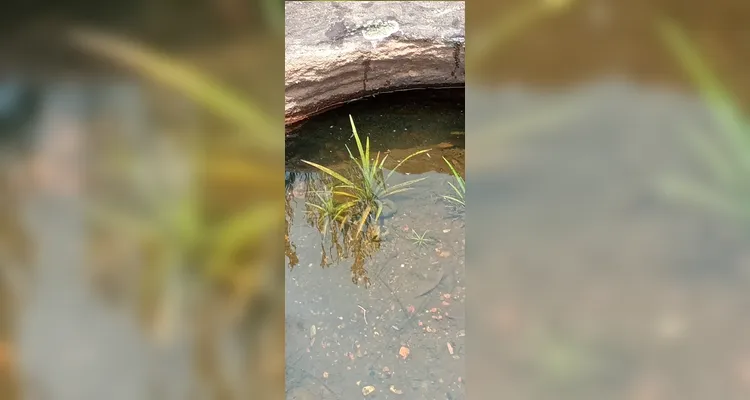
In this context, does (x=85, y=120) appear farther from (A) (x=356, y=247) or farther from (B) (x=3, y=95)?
(A) (x=356, y=247)

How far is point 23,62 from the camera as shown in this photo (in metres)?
0.48

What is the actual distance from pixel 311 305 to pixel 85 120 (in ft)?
3.51

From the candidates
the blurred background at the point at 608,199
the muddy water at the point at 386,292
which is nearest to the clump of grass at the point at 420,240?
the muddy water at the point at 386,292

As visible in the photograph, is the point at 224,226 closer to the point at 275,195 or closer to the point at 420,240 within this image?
the point at 275,195

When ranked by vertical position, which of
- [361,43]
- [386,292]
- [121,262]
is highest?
[121,262]

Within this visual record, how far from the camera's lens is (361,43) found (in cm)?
175

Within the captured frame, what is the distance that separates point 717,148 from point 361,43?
1339mm

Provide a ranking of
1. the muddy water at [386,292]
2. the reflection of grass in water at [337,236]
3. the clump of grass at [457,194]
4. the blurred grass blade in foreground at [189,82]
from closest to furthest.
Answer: the blurred grass blade in foreground at [189,82], the muddy water at [386,292], the reflection of grass in water at [337,236], the clump of grass at [457,194]

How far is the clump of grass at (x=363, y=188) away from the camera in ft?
5.56

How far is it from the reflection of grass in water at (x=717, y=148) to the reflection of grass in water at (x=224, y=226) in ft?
1.02

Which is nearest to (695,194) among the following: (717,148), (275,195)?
(717,148)

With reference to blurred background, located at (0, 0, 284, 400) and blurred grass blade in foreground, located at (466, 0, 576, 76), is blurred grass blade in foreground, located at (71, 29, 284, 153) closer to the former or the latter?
blurred background, located at (0, 0, 284, 400)

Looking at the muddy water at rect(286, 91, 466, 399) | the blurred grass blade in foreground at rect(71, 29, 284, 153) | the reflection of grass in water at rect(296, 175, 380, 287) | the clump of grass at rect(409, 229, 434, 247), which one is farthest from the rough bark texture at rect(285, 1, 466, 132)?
the blurred grass blade in foreground at rect(71, 29, 284, 153)

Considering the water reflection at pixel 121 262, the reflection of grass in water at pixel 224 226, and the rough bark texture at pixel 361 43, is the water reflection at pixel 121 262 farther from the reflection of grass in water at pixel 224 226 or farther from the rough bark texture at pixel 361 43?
the rough bark texture at pixel 361 43
